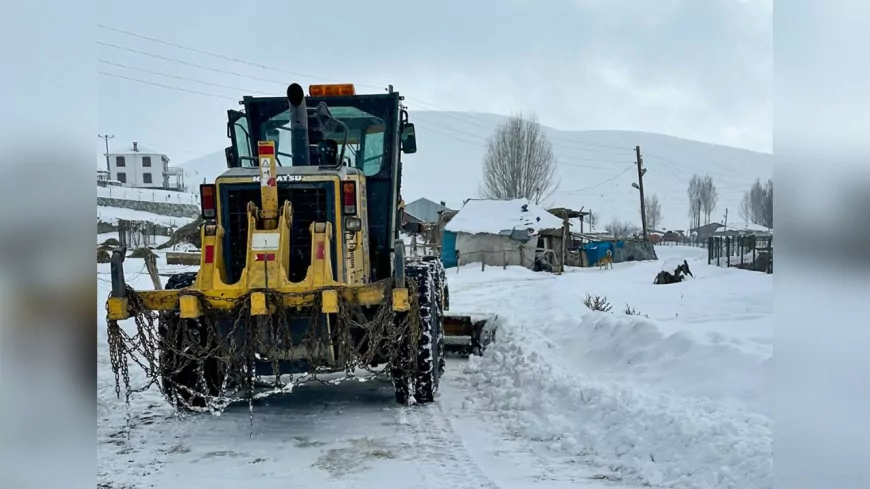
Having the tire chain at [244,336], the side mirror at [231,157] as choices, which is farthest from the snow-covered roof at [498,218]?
the tire chain at [244,336]

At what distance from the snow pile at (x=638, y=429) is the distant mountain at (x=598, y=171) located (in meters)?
82.2

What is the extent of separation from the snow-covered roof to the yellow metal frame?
24.2m

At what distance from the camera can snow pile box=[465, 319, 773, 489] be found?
3.73 metres

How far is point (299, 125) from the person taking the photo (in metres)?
5.56

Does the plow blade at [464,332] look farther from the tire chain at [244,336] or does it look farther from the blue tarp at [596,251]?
the blue tarp at [596,251]

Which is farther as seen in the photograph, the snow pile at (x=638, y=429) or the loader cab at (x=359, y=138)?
the loader cab at (x=359, y=138)

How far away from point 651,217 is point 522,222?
72589 millimetres

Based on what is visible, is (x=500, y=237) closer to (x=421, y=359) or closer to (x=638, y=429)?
(x=421, y=359)

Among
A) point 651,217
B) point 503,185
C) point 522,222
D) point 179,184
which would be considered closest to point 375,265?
point 522,222

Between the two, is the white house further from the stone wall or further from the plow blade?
the plow blade

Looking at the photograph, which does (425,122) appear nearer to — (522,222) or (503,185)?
(503,185)

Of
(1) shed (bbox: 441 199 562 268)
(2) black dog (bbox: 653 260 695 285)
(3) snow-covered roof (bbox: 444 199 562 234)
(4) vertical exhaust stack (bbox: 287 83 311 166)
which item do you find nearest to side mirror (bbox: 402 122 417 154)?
(4) vertical exhaust stack (bbox: 287 83 311 166)

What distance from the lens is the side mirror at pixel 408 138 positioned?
22.6 feet

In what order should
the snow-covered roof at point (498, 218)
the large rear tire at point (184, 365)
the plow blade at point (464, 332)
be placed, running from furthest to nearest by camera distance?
1. the snow-covered roof at point (498, 218)
2. the plow blade at point (464, 332)
3. the large rear tire at point (184, 365)
